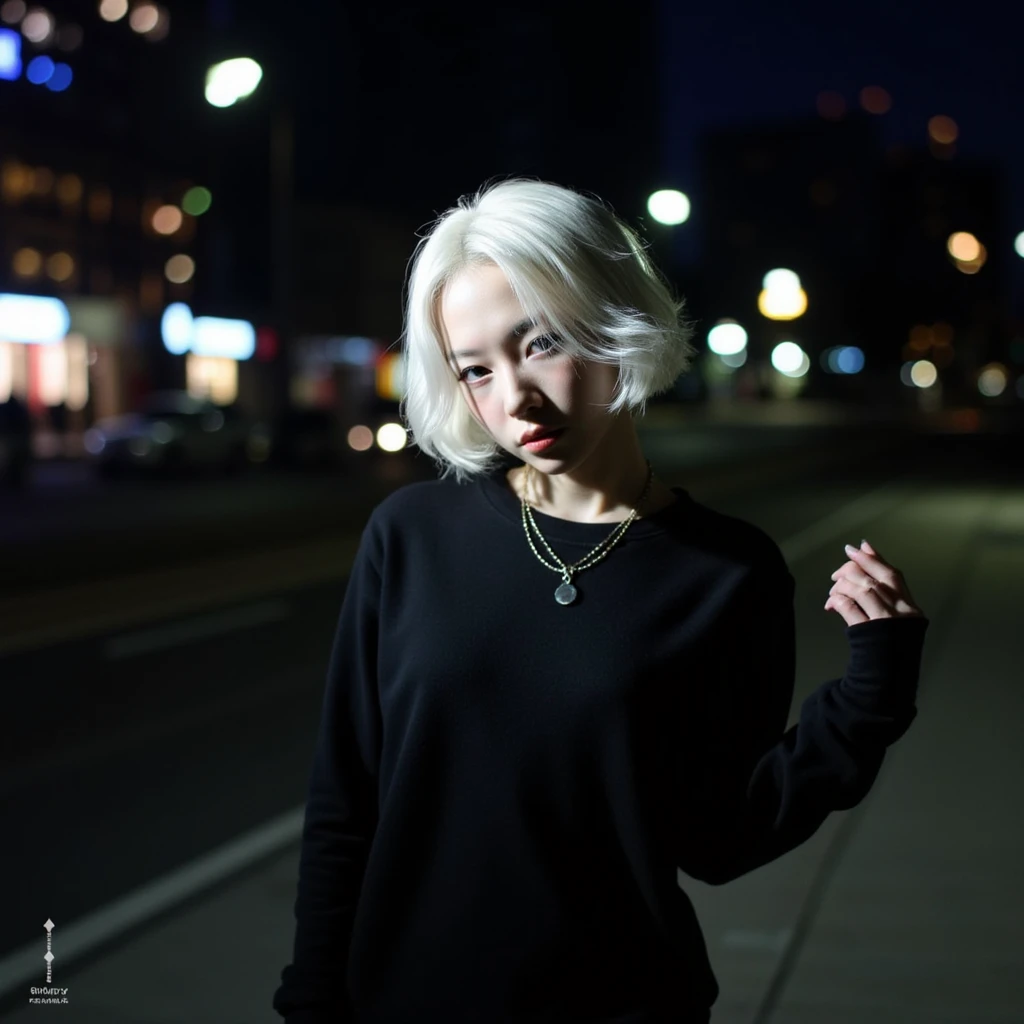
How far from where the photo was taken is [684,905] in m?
2.06

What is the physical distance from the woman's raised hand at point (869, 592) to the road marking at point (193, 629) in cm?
969

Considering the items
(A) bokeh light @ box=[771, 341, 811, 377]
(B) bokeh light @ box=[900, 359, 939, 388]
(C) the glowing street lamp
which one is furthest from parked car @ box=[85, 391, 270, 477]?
(B) bokeh light @ box=[900, 359, 939, 388]

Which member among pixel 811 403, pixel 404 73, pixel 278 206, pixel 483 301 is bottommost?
pixel 811 403

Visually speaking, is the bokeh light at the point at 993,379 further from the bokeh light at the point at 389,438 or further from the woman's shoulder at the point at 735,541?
the woman's shoulder at the point at 735,541

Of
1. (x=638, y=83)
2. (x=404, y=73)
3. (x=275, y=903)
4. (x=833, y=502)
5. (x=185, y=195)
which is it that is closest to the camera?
(x=275, y=903)

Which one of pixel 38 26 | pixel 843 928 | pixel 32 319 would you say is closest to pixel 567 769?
pixel 843 928

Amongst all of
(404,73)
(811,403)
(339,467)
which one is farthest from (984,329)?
(339,467)

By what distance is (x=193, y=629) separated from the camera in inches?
499

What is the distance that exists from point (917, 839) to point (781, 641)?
4.58m

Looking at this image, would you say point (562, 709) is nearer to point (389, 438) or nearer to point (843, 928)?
point (843, 928)

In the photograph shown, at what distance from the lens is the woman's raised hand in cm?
194

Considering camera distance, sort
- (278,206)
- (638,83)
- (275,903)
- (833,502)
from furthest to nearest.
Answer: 1. (638,83)
2. (278,206)
3. (833,502)
4. (275,903)

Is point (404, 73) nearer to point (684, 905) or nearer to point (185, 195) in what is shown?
point (185, 195)

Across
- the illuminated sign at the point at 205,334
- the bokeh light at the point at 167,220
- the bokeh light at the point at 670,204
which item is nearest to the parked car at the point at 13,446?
the bokeh light at the point at 670,204
